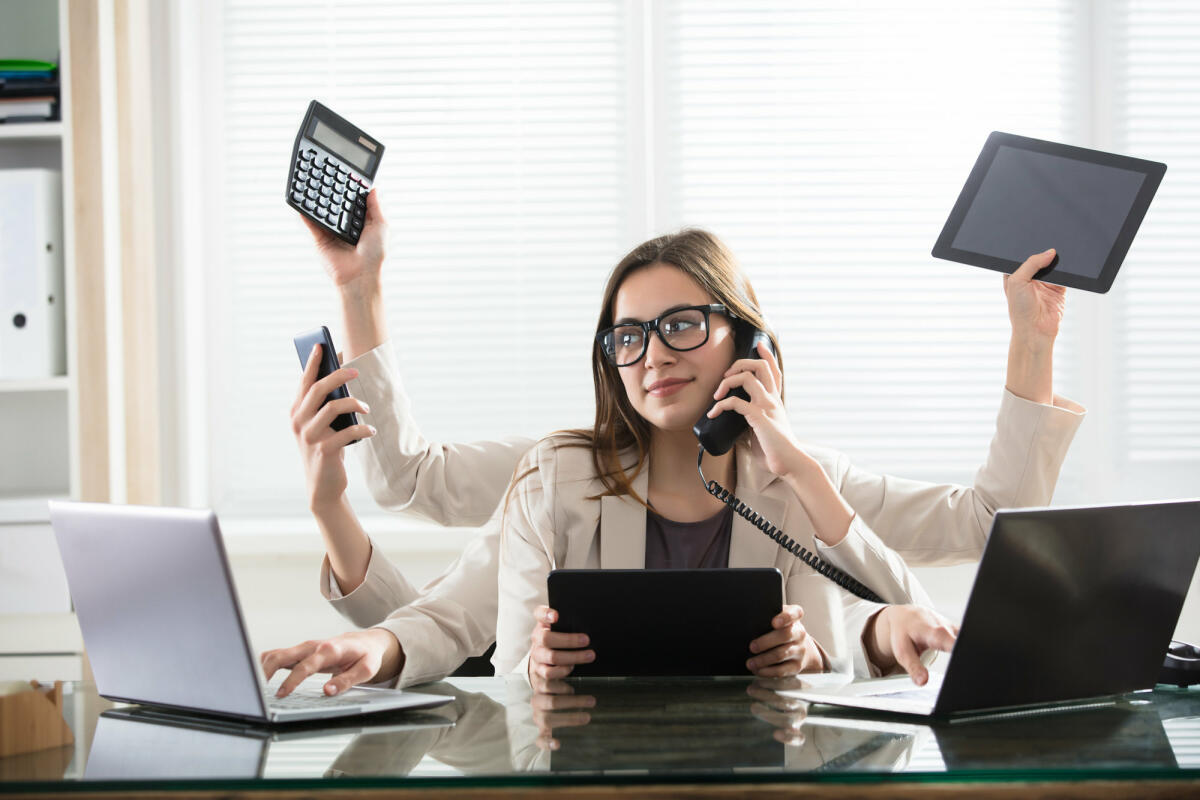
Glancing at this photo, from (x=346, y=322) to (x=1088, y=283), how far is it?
135 cm

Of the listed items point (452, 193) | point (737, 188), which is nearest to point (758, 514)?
point (737, 188)

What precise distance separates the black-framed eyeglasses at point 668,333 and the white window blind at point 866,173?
137 centimetres

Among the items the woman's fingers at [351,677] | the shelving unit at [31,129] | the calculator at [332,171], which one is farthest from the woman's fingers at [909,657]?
the shelving unit at [31,129]

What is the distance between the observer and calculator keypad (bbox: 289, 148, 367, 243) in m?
1.82

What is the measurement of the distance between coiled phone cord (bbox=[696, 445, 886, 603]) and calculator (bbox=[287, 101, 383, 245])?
80 cm

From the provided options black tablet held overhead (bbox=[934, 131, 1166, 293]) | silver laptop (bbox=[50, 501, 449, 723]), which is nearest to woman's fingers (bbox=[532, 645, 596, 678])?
silver laptop (bbox=[50, 501, 449, 723])

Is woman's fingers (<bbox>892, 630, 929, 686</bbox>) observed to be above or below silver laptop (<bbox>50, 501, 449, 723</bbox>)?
below

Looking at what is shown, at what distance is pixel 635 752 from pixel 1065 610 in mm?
425

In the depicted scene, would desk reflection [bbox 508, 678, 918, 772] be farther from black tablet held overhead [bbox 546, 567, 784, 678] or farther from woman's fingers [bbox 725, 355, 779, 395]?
woman's fingers [bbox 725, 355, 779, 395]

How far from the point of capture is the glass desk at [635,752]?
0.75m

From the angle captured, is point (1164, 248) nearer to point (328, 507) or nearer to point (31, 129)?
point (328, 507)

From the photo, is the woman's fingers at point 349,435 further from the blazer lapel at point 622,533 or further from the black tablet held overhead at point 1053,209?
the black tablet held overhead at point 1053,209

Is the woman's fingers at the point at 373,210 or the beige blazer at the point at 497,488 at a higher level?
the woman's fingers at the point at 373,210

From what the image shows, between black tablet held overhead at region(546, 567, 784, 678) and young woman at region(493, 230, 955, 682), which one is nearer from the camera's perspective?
black tablet held overhead at region(546, 567, 784, 678)
